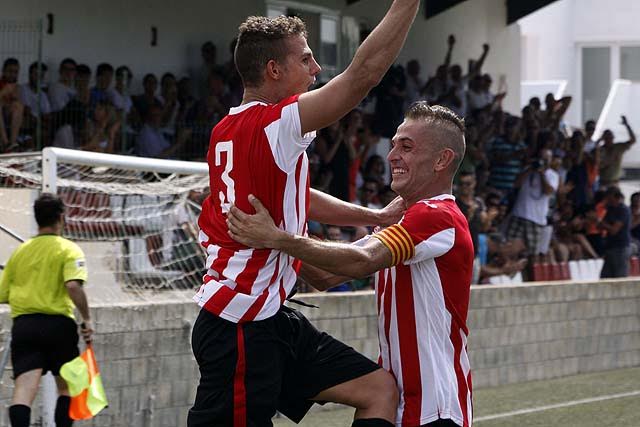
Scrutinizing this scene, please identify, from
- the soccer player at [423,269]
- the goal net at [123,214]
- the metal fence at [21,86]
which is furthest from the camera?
the metal fence at [21,86]

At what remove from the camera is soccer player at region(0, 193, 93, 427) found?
8.36m

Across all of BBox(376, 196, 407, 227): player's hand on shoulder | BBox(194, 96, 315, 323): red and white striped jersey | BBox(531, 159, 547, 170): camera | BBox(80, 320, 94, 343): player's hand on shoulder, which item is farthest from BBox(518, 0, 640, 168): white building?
BBox(194, 96, 315, 323): red and white striped jersey

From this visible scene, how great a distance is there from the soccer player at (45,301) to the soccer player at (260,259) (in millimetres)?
3829

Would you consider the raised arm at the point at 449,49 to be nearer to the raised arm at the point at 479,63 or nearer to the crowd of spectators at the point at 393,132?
the crowd of spectators at the point at 393,132

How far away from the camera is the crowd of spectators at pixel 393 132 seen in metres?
13.4

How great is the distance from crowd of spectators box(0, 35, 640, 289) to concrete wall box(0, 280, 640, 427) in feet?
5.57

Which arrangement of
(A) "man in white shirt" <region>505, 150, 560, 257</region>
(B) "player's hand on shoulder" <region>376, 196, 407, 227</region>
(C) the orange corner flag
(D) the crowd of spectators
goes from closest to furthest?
(B) "player's hand on shoulder" <region>376, 196, 407, 227</region>
(C) the orange corner flag
(D) the crowd of spectators
(A) "man in white shirt" <region>505, 150, 560, 257</region>

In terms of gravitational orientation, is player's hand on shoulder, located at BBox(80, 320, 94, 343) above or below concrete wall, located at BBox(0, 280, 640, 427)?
above

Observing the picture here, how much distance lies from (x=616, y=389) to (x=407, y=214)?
808 cm

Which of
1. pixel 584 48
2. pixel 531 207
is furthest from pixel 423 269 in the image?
pixel 584 48

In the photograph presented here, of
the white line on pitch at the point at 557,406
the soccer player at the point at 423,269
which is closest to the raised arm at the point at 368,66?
the soccer player at the point at 423,269

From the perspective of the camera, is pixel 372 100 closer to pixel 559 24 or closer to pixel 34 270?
A: pixel 34 270

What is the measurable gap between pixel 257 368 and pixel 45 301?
412 cm

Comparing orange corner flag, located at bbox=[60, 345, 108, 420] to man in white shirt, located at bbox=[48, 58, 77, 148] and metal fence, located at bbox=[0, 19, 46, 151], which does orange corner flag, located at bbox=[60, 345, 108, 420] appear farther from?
man in white shirt, located at bbox=[48, 58, 77, 148]
